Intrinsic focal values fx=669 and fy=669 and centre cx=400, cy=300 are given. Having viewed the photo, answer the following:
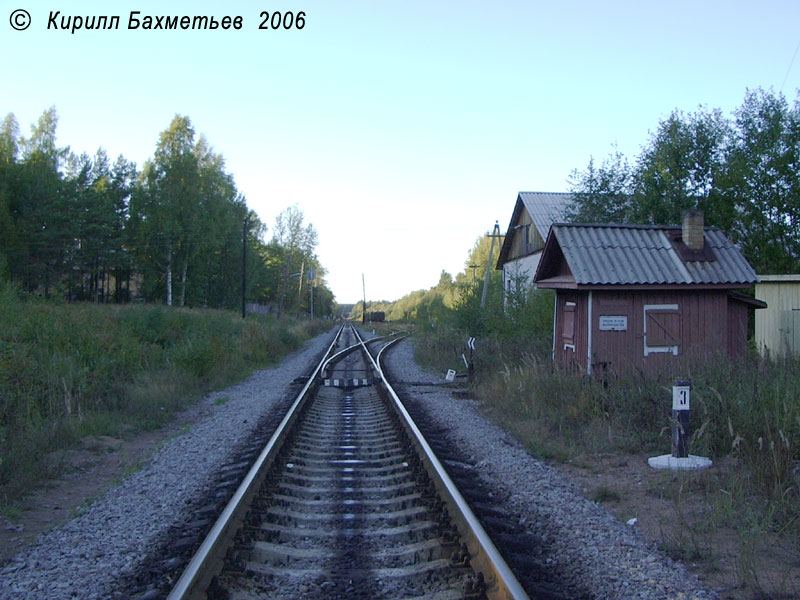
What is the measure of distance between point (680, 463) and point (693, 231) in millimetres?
6616

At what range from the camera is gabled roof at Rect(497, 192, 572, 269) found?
3022 cm

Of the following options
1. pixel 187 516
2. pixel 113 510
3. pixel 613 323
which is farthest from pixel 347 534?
pixel 613 323

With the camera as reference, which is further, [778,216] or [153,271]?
[153,271]

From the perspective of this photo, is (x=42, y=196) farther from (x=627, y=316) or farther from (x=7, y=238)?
(x=627, y=316)

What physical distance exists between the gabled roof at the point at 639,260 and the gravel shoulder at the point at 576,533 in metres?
4.03

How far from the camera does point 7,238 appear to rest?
40.9 meters

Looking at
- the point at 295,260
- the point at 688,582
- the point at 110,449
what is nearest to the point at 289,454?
the point at 110,449

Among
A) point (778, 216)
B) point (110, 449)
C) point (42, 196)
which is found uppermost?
point (42, 196)

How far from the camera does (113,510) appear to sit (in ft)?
19.4

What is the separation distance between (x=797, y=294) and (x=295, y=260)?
2595 inches

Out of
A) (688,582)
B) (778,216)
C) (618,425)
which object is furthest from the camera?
(778,216)

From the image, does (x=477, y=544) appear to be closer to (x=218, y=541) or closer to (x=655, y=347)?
(x=218, y=541)

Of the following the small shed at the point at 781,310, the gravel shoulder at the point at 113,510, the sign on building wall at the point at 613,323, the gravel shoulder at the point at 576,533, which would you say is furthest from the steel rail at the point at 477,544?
the small shed at the point at 781,310

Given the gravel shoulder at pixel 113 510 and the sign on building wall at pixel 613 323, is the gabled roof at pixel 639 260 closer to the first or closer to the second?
the sign on building wall at pixel 613 323
